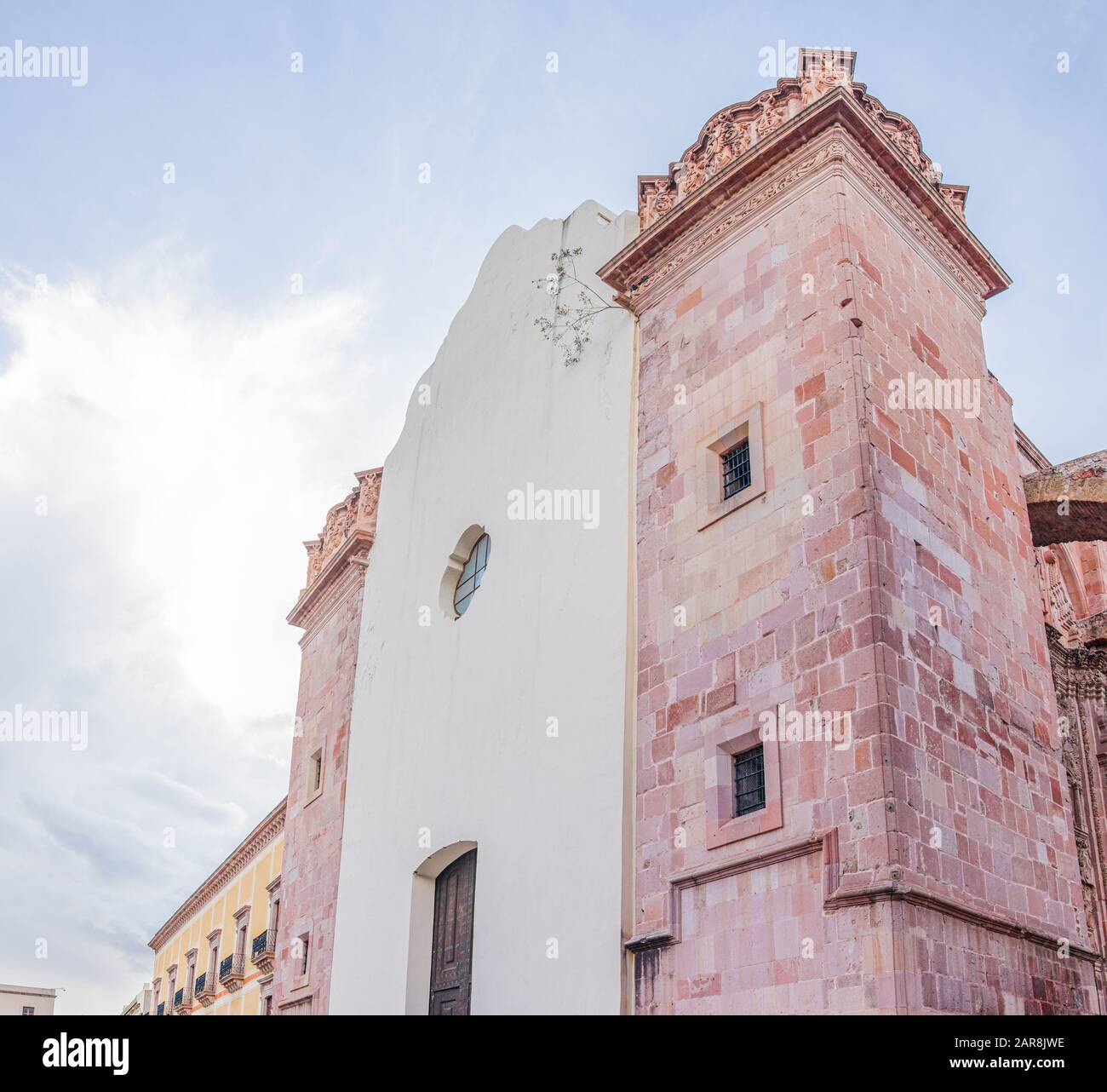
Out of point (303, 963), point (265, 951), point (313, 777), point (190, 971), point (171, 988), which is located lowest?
point (303, 963)

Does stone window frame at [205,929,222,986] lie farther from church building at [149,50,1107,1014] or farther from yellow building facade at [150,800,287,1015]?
church building at [149,50,1107,1014]

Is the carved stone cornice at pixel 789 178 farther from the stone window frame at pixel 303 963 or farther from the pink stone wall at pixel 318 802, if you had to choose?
the stone window frame at pixel 303 963

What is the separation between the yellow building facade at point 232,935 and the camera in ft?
87.9

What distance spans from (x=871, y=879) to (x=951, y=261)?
7.05 metres

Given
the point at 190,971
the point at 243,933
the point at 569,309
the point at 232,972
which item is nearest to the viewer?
the point at 569,309

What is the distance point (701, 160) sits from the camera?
43.9 feet

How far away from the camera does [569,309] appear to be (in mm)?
15344

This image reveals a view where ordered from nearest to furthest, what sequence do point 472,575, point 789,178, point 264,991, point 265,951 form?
point 789,178 → point 472,575 → point 264,991 → point 265,951

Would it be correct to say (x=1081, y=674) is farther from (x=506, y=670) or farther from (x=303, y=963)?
(x=303, y=963)

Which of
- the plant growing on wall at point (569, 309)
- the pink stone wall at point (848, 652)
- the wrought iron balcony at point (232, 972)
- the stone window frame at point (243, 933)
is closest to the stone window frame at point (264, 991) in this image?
the stone window frame at point (243, 933)

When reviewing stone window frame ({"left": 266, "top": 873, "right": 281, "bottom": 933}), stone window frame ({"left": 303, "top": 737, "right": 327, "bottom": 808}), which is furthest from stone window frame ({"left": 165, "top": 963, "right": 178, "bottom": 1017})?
stone window frame ({"left": 303, "top": 737, "right": 327, "bottom": 808})

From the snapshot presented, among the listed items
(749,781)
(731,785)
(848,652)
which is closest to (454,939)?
(731,785)

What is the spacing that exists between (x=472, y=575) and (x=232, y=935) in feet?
62.2

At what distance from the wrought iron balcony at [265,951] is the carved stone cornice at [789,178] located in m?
14.9
